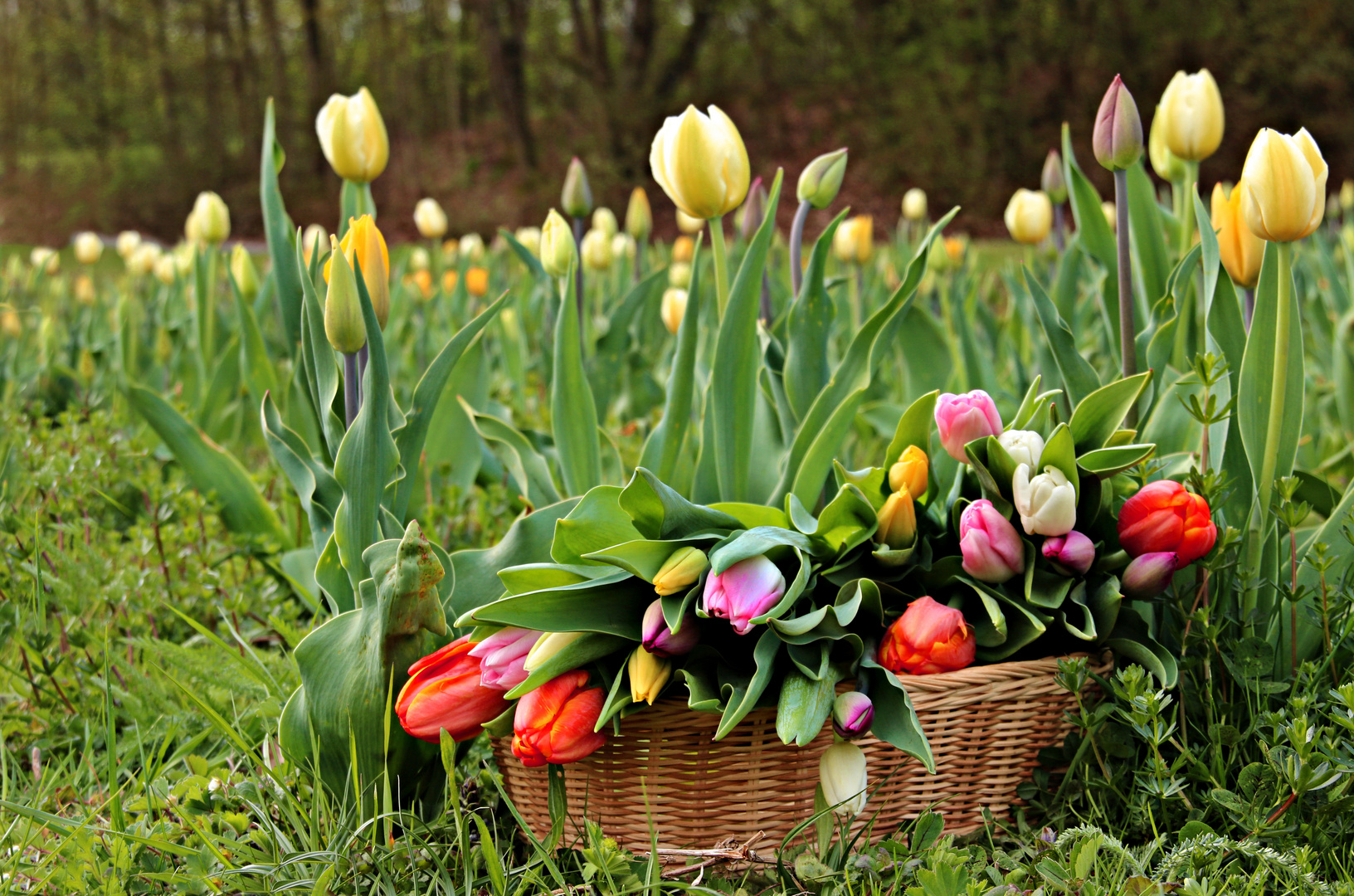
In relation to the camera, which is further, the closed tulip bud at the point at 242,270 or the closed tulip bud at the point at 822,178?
the closed tulip bud at the point at 242,270

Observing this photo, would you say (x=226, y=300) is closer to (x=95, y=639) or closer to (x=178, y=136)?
(x=95, y=639)

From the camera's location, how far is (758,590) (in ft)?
3.10

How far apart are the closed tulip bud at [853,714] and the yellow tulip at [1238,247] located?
0.67m

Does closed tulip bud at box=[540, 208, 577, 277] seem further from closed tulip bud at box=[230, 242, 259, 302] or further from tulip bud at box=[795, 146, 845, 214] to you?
closed tulip bud at box=[230, 242, 259, 302]

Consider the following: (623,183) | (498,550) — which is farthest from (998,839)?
(623,183)

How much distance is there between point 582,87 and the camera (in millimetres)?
11398

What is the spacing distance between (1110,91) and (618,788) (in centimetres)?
102

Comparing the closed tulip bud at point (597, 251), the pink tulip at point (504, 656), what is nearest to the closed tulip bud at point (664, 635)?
the pink tulip at point (504, 656)

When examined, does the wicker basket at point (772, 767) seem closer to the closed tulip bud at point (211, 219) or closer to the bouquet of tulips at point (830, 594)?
the bouquet of tulips at point (830, 594)

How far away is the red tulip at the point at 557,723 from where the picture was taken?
0.94 m

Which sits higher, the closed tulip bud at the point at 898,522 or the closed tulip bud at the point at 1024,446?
the closed tulip bud at the point at 1024,446

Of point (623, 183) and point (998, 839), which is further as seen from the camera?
point (623, 183)

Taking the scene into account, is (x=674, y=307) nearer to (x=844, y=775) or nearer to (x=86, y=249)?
(x=844, y=775)

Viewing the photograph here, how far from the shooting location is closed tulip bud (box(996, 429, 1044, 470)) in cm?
101
